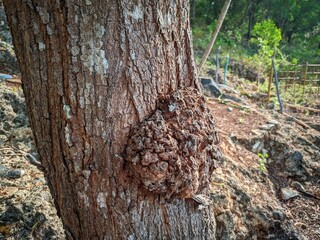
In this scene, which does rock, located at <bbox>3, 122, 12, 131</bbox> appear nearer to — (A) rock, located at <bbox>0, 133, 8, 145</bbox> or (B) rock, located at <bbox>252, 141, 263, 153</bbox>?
(A) rock, located at <bbox>0, 133, 8, 145</bbox>

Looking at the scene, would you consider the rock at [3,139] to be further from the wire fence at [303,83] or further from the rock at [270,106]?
the wire fence at [303,83]

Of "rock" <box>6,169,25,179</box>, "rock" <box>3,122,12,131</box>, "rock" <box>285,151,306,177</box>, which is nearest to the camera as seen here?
"rock" <box>6,169,25,179</box>

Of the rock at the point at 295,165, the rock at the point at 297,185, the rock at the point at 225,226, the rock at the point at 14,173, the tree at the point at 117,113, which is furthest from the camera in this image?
the rock at the point at 295,165

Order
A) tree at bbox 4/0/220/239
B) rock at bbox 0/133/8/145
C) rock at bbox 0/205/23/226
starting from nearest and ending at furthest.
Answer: tree at bbox 4/0/220/239 → rock at bbox 0/205/23/226 → rock at bbox 0/133/8/145

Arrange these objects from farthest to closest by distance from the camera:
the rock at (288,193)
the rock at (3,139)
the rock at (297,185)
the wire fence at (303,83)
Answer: the wire fence at (303,83), the rock at (297,185), the rock at (288,193), the rock at (3,139)

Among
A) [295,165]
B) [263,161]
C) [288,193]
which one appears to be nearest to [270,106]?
[295,165]

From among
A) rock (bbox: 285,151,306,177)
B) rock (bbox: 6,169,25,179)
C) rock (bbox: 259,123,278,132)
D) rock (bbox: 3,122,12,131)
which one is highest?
rock (bbox: 3,122,12,131)

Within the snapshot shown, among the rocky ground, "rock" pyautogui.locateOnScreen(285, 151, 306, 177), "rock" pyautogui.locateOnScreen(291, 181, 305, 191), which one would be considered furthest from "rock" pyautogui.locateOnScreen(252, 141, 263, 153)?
"rock" pyautogui.locateOnScreen(291, 181, 305, 191)

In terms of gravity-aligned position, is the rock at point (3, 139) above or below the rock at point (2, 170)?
above

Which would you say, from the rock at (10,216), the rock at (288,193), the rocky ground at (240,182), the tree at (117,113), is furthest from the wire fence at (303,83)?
the rock at (10,216)
